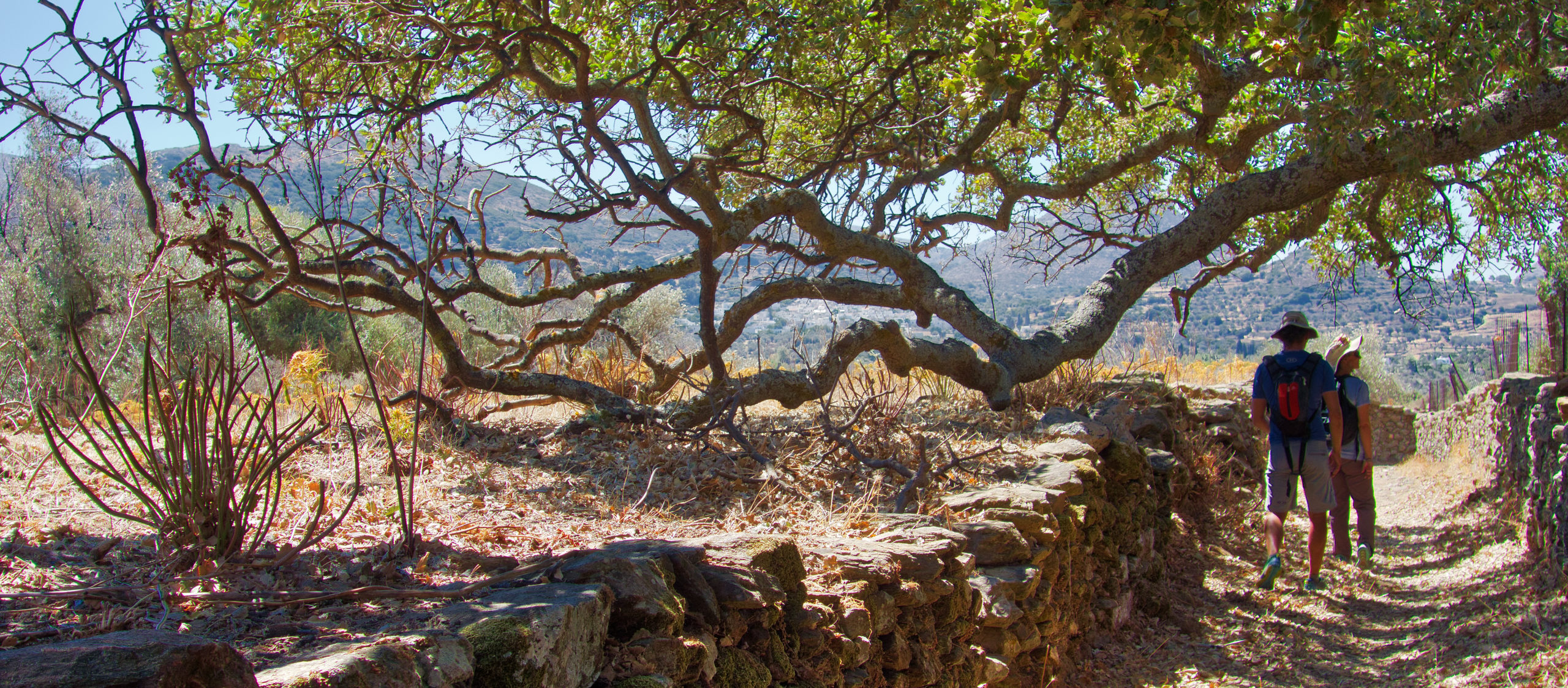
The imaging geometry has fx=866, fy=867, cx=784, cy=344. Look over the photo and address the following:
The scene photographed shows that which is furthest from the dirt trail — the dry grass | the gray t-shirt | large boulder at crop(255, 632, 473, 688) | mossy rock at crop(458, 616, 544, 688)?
large boulder at crop(255, 632, 473, 688)

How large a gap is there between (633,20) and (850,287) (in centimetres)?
274

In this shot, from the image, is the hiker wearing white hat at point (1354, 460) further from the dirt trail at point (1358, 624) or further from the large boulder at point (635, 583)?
the large boulder at point (635, 583)

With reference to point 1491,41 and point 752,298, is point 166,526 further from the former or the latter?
point 1491,41

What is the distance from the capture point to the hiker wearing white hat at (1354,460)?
18.6 ft

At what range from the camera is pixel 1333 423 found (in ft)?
17.3

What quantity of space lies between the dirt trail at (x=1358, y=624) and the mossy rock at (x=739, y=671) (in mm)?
2668

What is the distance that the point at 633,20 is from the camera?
6.89 meters

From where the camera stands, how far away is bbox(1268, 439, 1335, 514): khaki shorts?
206 inches

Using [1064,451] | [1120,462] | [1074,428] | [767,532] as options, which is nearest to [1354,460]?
[1120,462]

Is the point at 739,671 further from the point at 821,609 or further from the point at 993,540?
the point at 993,540

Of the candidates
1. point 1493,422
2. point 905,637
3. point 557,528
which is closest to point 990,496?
point 905,637

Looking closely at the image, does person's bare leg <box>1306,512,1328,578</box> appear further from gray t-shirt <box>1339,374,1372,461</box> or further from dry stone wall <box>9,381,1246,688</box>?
dry stone wall <box>9,381,1246,688</box>

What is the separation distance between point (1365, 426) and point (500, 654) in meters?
5.93

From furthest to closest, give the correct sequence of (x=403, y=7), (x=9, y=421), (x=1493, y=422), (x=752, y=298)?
(x=1493, y=422) → (x=752, y=298) → (x=403, y=7) → (x=9, y=421)
